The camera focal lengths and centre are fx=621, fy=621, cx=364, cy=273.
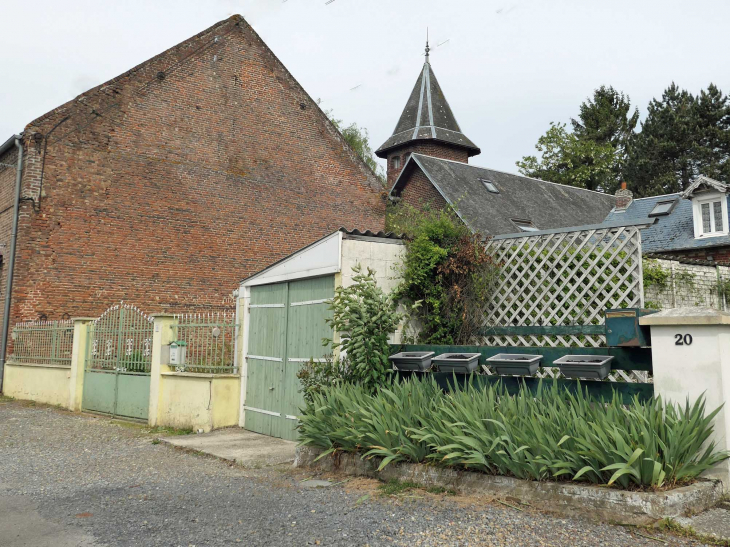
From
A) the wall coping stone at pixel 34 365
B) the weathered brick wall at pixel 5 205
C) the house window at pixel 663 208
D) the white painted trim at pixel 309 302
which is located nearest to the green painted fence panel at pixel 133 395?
the wall coping stone at pixel 34 365

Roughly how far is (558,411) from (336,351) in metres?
3.27

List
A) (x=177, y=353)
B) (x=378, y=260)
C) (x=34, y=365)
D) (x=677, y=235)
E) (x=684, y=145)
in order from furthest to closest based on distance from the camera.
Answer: (x=684, y=145) < (x=677, y=235) < (x=34, y=365) < (x=177, y=353) < (x=378, y=260)

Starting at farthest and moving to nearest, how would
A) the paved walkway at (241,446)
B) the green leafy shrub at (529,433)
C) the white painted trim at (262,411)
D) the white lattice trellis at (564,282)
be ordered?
the white painted trim at (262,411), the paved walkway at (241,446), the white lattice trellis at (564,282), the green leafy shrub at (529,433)

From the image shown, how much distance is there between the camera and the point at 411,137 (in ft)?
109

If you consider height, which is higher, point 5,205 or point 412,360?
point 5,205

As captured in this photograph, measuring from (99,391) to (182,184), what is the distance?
7.07m

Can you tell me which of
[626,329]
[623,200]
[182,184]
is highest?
[623,200]

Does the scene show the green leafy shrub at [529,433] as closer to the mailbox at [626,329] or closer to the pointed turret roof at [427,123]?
the mailbox at [626,329]

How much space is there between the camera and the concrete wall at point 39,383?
41.5 ft

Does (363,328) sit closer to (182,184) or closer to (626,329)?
(626,329)

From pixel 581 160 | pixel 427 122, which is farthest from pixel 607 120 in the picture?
pixel 427 122

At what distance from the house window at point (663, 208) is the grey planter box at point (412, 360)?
64.2 feet

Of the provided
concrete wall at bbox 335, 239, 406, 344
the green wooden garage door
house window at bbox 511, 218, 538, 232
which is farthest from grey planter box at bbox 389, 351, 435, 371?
house window at bbox 511, 218, 538, 232

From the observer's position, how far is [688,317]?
180 inches
